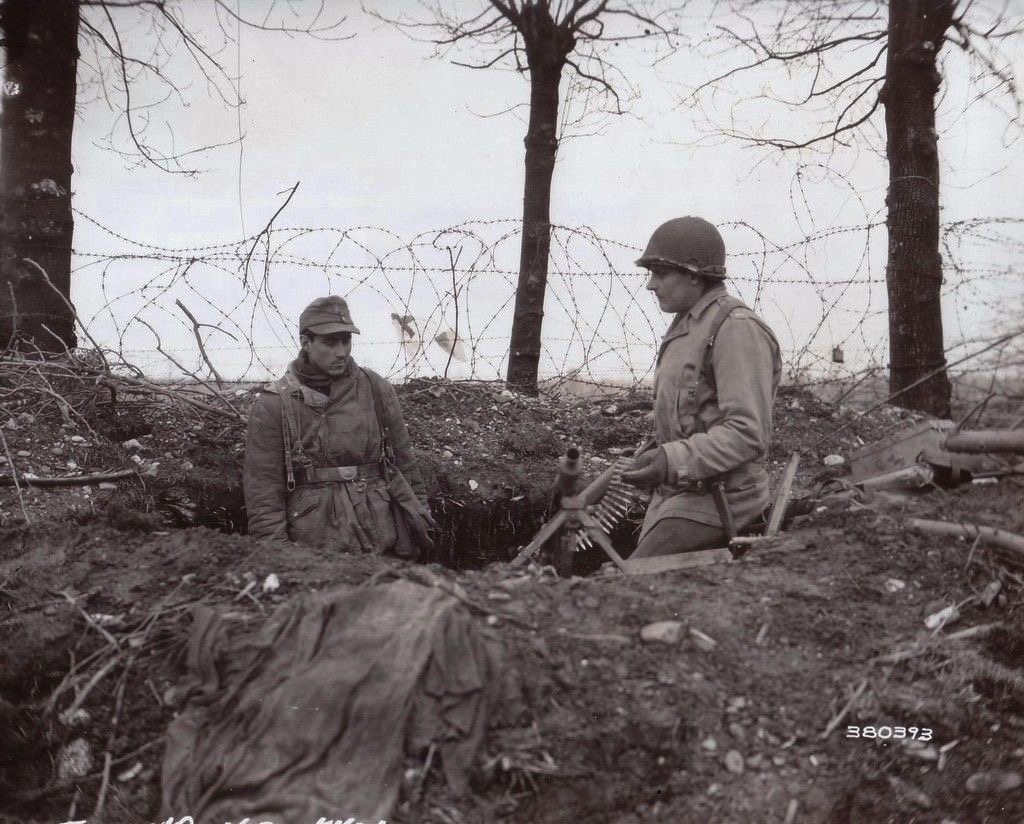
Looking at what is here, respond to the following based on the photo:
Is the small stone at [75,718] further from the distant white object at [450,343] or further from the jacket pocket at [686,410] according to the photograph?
the distant white object at [450,343]

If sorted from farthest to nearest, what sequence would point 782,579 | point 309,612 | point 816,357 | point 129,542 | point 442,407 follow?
1. point 816,357
2. point 442,407
3. point 129,542
4. point 782,579
5. point 309,612

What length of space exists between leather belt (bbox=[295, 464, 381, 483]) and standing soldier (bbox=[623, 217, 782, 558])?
1702 mm

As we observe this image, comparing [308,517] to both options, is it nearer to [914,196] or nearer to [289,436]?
[289,436]

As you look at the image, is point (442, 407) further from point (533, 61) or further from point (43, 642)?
point (43, 642)

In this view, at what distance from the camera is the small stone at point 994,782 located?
231 centimetres

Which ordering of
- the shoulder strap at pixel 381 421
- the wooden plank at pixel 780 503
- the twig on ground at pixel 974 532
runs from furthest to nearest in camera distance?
the shoulder strap at pixel 381 421 < the wooden plank at pixel 780 503 < the twig on ground at pixel 974 532

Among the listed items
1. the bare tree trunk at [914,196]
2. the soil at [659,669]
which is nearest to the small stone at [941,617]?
the soil at [659,669]

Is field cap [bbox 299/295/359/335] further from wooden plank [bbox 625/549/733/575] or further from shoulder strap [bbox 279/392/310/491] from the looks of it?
wooden plank [bbox 625/549/733/575]

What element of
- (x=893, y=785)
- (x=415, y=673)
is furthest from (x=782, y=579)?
(x=415, y=673)

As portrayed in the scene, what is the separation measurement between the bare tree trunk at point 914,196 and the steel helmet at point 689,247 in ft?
12.2

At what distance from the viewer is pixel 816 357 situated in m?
7.36

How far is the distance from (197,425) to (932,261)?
5675mm

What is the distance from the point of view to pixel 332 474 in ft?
15.3

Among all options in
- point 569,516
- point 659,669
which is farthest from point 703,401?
point 659,669
